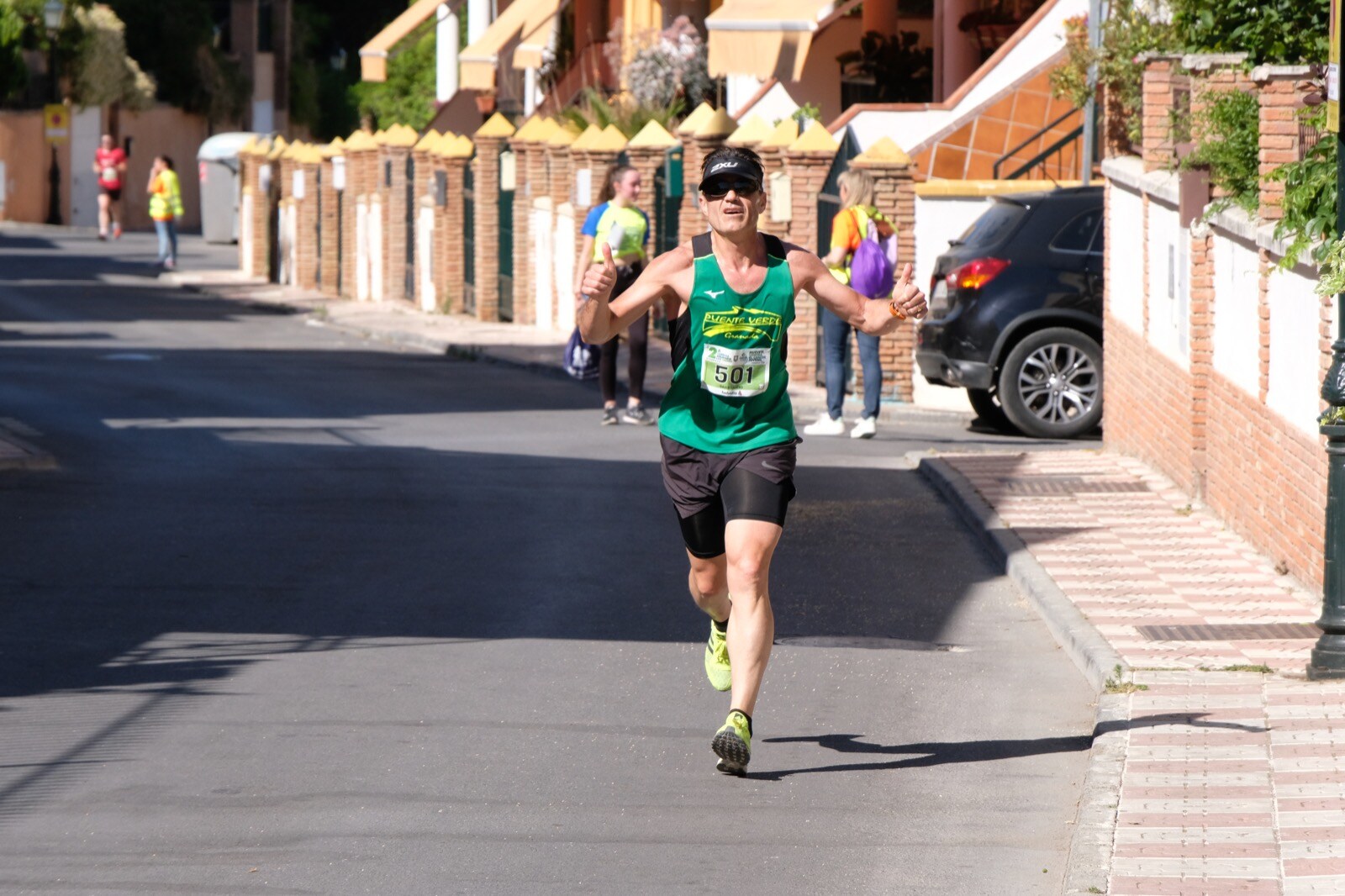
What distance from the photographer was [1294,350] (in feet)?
34.0

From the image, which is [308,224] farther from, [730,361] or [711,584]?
[730,361]

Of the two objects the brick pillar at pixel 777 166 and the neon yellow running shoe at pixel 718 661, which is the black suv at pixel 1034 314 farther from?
the neon yellow running shoe at pixel 718 661

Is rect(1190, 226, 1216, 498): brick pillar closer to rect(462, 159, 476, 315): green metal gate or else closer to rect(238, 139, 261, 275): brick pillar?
rect(462, 159, 476, 315): green metal gate

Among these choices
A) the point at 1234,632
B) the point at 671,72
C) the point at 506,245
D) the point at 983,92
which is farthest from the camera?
the point at 671,72

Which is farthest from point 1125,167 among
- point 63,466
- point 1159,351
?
point 63,466

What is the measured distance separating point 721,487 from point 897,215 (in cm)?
1243

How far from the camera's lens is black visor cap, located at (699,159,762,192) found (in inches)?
286

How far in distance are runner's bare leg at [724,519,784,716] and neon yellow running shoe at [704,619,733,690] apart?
0.46 meters

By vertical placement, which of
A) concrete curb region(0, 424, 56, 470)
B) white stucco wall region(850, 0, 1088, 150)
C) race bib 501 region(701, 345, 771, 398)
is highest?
white stucco wall region(850, 0, 1088, 150)

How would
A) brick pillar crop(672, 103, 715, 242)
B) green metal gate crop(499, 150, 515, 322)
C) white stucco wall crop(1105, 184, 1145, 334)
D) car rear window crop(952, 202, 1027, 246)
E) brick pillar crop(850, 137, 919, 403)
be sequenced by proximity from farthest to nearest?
green metal gate crop(499, 150, 515, 322)
brick pillar crop(672, 103, 715, 242)
brick pillar crop(850, 137, 919, 403)
car rear window crop(952, 202, 1027, 246)
white stucco wall crop(1105, 184, 1145, 334)

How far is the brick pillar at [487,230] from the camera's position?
99.1 feet

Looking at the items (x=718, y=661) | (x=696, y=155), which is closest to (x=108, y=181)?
(x=696, y=155)

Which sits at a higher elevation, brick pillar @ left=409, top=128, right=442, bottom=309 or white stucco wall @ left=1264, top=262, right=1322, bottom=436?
brick pillar @ left=409, top=128, right=442, bottom=309

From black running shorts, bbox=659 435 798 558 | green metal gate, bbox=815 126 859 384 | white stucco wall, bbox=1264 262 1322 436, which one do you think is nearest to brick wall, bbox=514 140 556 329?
green metal gate, bbox=815 126 859 384
